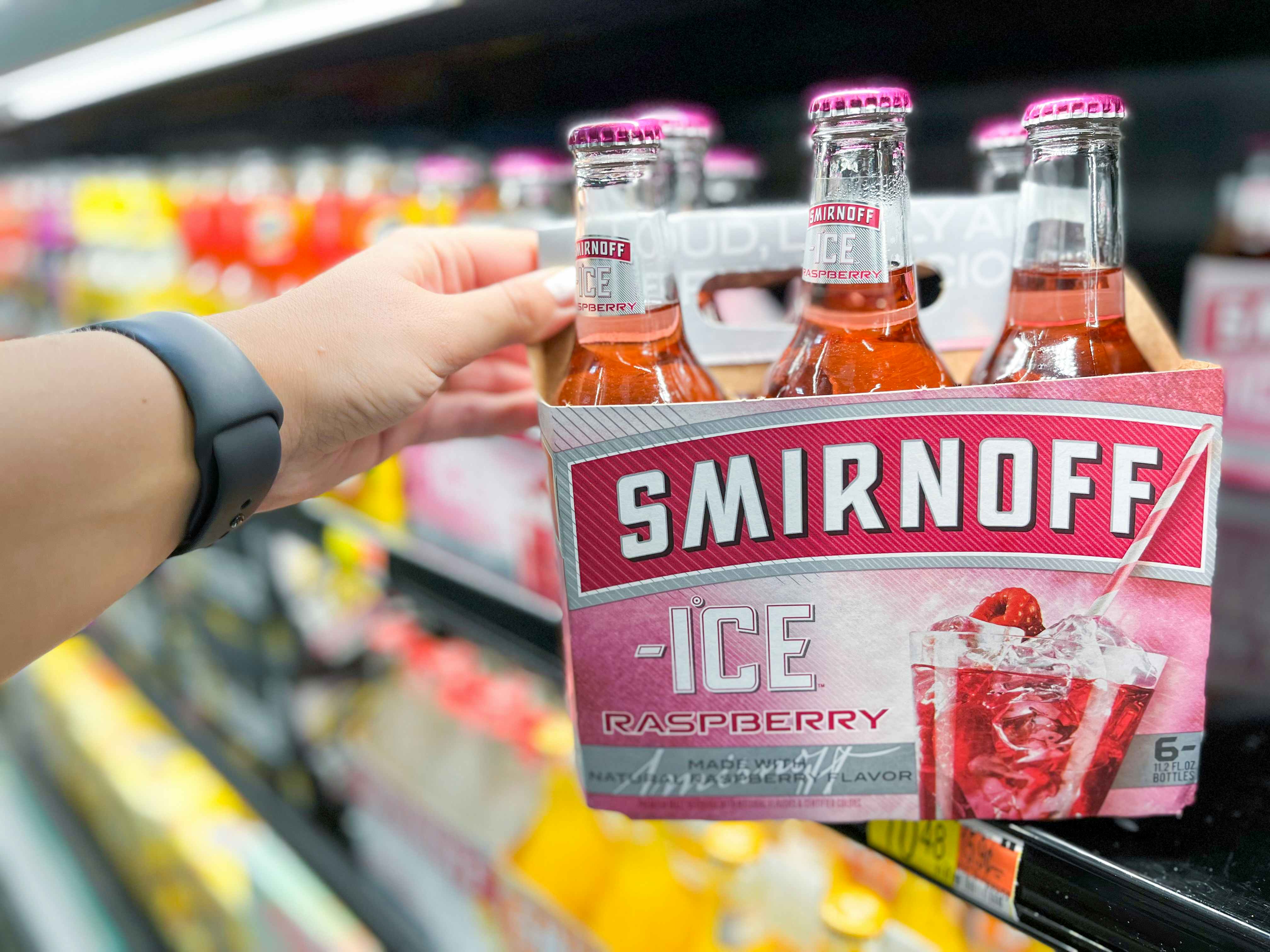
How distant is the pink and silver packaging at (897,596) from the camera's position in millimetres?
517

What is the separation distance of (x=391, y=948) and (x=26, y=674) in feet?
7.06

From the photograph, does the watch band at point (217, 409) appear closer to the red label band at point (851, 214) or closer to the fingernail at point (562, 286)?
the fingernail at point (562, 286)

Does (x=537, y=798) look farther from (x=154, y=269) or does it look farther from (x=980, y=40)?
(x=154, y=269)

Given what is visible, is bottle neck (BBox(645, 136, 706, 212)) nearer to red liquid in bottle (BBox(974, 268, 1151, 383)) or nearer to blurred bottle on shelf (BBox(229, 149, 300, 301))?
red liquid in bottle (BBox(974, 268, 1151, 383))

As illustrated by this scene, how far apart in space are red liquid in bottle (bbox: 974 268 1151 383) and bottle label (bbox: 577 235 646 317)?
0.81 feet

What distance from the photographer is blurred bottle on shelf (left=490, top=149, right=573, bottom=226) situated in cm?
121

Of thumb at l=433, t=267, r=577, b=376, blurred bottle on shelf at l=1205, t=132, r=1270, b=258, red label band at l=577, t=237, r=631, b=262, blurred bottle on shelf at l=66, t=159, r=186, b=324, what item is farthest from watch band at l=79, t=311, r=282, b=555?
blurred bottle on shelf at l=66, t=159, r=186, b=324

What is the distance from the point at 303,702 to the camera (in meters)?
1.93

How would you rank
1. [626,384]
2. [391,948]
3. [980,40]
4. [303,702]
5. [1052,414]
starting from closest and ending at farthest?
[1052,414] → [626,384] → [980,40] → [391,948] → [303,702]

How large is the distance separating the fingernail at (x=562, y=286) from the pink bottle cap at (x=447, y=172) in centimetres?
76

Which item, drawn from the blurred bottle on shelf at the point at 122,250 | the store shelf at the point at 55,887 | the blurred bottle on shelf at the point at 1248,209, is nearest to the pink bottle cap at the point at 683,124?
the blurred bottle on shelf at the point at 1248,209

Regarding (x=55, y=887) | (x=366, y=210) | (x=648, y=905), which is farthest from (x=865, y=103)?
(x=55, y=887)

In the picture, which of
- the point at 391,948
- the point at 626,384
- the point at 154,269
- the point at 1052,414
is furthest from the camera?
the point at 154,269

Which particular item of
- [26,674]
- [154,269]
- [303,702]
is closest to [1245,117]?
[303,702]
